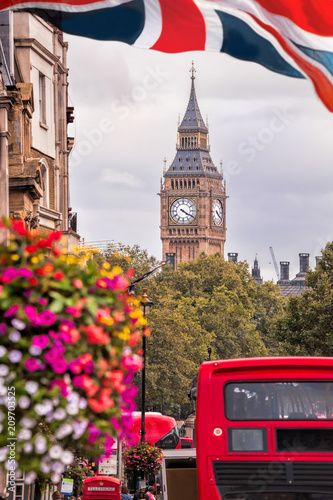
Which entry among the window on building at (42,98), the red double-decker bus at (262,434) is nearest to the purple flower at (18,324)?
the red double-decker bus at (262,434)

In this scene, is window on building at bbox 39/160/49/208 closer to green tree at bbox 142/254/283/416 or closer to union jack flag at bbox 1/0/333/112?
union jack flag at bbox 1/0/333/112

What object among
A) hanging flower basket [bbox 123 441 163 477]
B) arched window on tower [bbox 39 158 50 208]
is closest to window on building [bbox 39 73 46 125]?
arched window on tower [bbox 39 158 50 208]

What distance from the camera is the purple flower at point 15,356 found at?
17.8ft

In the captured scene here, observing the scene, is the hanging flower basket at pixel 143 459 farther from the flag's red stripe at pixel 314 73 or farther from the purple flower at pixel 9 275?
the purple flower at pixel 9 275

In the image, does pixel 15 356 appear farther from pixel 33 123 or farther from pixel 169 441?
pixel 169 441

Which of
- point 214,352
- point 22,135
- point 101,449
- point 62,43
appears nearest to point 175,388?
point 214,352

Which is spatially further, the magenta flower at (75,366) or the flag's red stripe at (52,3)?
the flag's red stripe at (52,3)

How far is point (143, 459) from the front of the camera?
39188 millimetres

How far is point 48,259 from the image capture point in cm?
563

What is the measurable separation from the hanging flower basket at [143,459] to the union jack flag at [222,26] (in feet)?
83.4

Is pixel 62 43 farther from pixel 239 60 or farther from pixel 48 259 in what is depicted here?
pixel 48 259

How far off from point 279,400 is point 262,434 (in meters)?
0.48

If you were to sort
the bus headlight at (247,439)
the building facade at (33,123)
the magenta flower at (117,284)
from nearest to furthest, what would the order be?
the magenta flower at (117,284) → the bus headlight at (247,439) → the building facade at (33,123)

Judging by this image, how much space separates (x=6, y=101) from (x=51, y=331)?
73.2 ft
